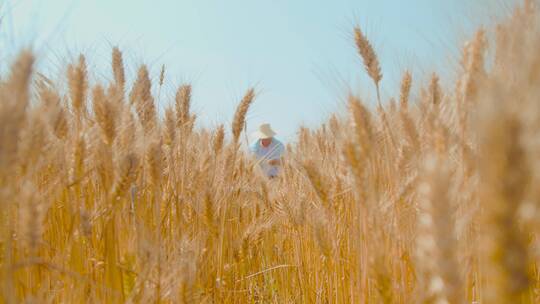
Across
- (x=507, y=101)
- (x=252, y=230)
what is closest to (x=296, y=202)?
(x=252, y=230)

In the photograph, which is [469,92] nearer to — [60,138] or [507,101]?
[507,101]

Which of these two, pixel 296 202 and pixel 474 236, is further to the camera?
pixel 296 202

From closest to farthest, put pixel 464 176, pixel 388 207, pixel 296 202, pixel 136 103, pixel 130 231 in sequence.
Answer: pixel 464 176
pixel 388 207
pixel 130 231
pixel 136 103
pixel 296 202

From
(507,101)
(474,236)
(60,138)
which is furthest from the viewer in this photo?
(60,138)

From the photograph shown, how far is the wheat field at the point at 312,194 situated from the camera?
538 millimetres

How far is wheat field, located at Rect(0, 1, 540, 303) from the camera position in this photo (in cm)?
54

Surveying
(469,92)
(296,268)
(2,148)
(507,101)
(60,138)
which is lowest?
(296,268)

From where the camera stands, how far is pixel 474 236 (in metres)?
1.24

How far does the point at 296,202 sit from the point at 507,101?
1872 millimetres

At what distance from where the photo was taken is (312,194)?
268 centimetres

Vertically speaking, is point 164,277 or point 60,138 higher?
point 60,138

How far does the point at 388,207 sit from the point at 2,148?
1030 millimetres

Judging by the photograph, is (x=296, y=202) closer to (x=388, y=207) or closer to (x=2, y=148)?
(x=388, y=207)

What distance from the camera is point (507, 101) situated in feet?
1.65
